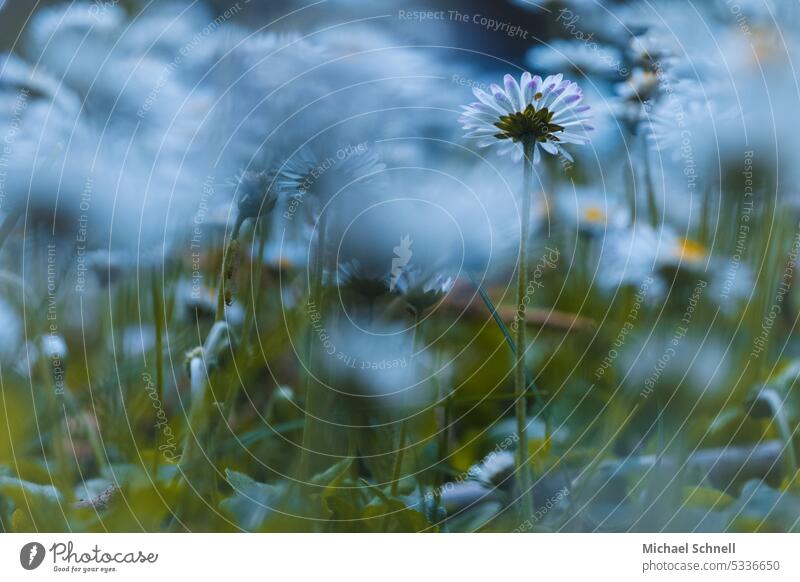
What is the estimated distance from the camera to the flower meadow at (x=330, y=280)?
79cm

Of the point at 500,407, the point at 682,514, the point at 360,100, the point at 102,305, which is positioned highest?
the point at 360,100

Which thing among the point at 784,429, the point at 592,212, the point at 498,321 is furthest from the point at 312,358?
the point at 784,429

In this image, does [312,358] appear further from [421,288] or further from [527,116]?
[527,116]

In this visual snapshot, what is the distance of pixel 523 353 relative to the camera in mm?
796

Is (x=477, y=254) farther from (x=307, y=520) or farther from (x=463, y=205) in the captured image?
(x=307, y=520)

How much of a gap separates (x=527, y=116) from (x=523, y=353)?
224 millimetres

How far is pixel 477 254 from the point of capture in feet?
2.62

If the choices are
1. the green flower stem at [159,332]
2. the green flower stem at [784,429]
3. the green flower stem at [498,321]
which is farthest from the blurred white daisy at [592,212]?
the green flower stem at [159,332]

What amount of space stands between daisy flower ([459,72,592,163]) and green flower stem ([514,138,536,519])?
12mm

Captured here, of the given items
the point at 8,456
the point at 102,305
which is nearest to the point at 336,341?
the point at 102,305

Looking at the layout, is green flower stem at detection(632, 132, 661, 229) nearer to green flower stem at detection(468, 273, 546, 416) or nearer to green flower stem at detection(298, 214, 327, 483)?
green flower stem at detection(468, 273, 546, 416)

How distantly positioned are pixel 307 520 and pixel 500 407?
8.3 inches

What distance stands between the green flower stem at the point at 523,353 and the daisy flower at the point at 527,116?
12 mm

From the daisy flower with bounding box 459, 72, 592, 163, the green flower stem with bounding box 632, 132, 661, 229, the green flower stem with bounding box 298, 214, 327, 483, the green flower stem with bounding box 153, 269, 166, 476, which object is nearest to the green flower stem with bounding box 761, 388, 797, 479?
the green flower stem with bounding box 632, 132, 661, 229
